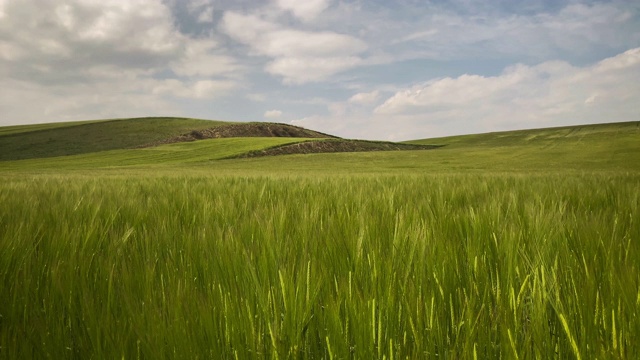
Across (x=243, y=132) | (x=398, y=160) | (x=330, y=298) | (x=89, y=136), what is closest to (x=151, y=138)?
(x=89, y=136)

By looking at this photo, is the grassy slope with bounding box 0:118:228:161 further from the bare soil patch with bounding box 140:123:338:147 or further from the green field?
the green field

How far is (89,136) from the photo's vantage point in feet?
196

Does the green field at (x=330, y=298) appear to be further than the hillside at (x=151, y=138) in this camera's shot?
No

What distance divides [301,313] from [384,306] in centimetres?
17

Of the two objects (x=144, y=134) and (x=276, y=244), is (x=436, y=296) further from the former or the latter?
(x=144, y=134)

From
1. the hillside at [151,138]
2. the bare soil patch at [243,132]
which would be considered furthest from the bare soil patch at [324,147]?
the bare soil patch at [243,132]

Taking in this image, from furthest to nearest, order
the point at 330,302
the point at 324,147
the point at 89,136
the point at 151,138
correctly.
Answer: the point at 151,138
the point at 89,136
the point at 324,147
the point at 330,302

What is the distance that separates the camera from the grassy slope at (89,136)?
168ft

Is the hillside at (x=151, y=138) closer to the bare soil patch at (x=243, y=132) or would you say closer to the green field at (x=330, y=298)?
the bare soil patch at (x=243, y=132)

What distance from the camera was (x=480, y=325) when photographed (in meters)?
0.71

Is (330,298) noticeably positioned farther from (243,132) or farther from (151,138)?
(243,132)

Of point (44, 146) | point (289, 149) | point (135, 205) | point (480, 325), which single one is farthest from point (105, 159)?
point (480, 325)

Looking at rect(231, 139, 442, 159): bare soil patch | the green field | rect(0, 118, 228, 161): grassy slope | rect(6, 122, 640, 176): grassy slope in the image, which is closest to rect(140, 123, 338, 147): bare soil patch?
rect(0, 118, 228, 161): grassy slope

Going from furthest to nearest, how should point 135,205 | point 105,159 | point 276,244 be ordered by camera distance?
point 105,159
point 135,205
point 276,244
